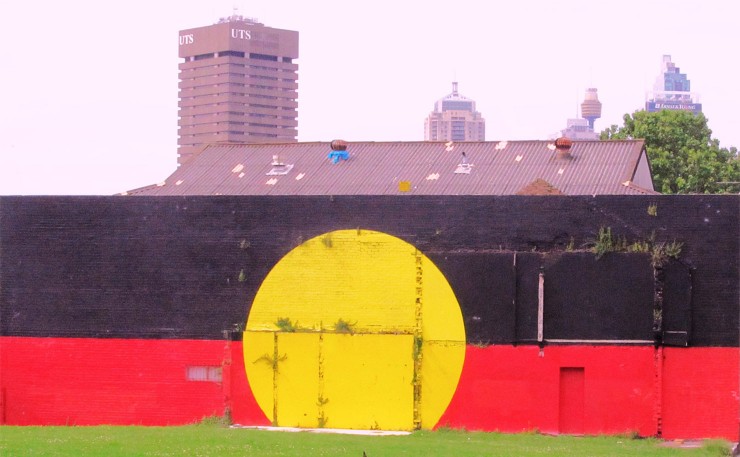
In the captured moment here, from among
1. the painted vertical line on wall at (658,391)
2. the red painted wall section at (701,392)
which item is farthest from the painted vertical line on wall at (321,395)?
the red painted wall section at (701,392)

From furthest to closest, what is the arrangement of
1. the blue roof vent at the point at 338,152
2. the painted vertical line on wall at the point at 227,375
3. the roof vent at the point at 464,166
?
the blue roof vent at the point at 338,152 < the roof vent at the point at 464,166 < the painted vertical line on wall at the point at 227,375

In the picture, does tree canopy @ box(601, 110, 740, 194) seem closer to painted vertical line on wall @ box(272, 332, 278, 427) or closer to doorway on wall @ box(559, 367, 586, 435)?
doorway on wall @ box(559, 367, 586, 435)

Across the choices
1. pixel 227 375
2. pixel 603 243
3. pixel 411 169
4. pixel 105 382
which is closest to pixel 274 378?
pixel 227 375

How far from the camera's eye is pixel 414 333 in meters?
27.0

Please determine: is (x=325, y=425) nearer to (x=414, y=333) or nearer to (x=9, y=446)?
(x=414, y=333)

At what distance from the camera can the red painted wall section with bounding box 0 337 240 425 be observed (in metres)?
28.1

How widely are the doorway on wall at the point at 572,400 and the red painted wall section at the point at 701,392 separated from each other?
1.78 metres

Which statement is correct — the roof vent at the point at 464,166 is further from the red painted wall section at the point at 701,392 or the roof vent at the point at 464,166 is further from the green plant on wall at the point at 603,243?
the red painted wall section at the point at 701,392

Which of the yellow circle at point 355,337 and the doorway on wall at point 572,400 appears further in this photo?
the yellow circle at point 355,337

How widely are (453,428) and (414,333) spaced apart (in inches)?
90.5

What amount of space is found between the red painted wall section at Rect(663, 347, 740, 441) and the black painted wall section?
41 cm

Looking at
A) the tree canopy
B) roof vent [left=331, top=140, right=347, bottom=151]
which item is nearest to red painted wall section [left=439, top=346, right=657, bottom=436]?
roof vent [left=331, top=140, right=347, bottom=151]

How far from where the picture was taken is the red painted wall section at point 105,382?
28078mm

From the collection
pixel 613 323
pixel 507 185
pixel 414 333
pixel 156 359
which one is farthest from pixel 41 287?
pixel 507 185
